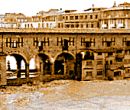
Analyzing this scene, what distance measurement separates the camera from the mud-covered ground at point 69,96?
39.3m

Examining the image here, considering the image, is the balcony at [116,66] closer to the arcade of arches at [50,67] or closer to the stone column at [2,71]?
the arcade of arches at [50,67]

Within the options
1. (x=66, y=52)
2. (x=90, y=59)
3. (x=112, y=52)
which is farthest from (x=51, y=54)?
(x=112, y=52)

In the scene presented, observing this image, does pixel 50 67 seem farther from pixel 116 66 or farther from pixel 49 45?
pixel 116 66

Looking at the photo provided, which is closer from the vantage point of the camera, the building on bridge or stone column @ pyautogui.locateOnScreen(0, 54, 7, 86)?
stone column @ pyautogui.locateOnScreen(0, 54, 7, 86)

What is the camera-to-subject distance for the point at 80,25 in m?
94.5

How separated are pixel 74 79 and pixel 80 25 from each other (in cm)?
3842

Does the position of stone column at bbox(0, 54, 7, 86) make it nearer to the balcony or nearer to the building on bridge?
the building on bridge

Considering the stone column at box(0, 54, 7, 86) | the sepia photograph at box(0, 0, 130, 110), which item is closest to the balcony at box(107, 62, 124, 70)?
the sepia photograph at box(0, 0, 130, 110)

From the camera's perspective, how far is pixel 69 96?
4516 centimetres

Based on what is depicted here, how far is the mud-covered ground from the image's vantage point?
39.3 metres

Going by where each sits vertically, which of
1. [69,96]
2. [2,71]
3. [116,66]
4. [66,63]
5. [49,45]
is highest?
[49,45]

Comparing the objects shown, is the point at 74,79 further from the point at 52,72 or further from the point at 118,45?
the point at 118,45

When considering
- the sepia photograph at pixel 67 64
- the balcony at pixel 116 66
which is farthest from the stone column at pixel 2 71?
the balcony at pixel 116 66

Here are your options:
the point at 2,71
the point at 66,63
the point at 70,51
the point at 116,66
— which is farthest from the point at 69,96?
the point at 116,66
